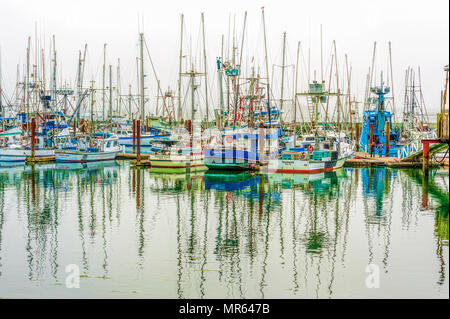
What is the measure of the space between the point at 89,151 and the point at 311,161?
28.5 meters

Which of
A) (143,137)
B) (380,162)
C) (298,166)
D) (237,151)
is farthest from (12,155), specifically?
(380,162)

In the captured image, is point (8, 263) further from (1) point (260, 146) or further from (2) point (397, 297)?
(1) point (260, 146)

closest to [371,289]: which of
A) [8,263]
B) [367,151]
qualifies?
[8,263]

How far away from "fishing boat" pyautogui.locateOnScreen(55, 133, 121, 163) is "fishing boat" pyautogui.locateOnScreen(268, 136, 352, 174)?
76.1ft

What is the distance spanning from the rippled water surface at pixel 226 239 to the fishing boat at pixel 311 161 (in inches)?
242

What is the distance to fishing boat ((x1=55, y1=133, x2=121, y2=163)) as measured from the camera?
6138cm

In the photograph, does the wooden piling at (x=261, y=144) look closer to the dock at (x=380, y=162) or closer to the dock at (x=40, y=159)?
the dock at (x=380, y=162)

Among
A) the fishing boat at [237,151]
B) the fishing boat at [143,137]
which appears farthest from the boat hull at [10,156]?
the fishing boat at [237,151]

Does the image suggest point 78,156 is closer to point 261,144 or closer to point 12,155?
point 12,155

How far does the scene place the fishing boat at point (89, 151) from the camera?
2416 inches

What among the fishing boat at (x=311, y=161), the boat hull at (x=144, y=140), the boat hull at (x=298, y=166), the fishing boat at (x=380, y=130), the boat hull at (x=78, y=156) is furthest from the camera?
the boat hull at (x=144, y=140)

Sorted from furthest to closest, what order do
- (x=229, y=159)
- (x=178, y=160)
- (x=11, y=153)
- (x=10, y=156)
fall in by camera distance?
(x=11, y=153), (x=10, y=156), (x=178, y=160), (x=229, y=159)

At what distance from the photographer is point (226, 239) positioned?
23.1m

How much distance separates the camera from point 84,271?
18641mm
